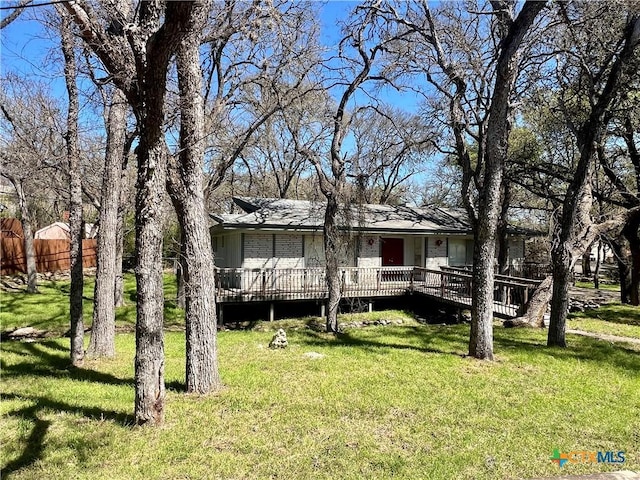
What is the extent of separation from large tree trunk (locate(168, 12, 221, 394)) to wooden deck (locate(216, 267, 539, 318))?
314 inches

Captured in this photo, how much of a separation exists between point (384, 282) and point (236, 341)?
8.30 meters

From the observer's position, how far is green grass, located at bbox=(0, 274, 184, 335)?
1177 centimetres

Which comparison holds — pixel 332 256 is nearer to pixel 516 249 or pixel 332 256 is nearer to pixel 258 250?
pixel 258 250

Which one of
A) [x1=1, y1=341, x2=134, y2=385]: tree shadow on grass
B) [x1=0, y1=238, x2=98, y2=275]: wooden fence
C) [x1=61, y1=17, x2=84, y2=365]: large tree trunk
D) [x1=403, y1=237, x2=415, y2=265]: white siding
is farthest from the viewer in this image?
[x1=0, y1=238, x2=98, y2=275]: wooden fence

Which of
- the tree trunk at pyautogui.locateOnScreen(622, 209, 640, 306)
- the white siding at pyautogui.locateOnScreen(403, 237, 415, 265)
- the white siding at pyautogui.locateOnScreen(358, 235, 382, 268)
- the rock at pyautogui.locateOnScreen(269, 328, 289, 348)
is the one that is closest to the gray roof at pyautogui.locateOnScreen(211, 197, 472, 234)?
the white siding at pyautogui.locateOnScreen(358, 235, 382, 268)

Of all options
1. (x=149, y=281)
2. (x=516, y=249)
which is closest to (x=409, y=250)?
(x=516, y=249)

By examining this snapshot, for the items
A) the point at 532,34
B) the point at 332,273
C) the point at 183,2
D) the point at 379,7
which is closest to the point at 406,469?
the point at 183,2

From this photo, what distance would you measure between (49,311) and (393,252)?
13.8 metres

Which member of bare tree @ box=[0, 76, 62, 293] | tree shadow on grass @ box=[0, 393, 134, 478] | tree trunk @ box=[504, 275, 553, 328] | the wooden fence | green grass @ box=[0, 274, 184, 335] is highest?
bare tree @ box=[0, 76, 62, 293]

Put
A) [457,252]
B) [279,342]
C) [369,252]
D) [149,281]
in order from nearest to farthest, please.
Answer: [149,281]
[279,342]
[369,252]
[457,252]

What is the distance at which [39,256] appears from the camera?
22.9 m

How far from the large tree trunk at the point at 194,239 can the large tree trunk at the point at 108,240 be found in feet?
8.26

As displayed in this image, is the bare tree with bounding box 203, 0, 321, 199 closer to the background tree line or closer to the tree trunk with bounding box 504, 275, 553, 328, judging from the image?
the background tree line

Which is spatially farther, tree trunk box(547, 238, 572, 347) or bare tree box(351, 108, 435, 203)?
bare tree box(351, 108, 435, 203)
